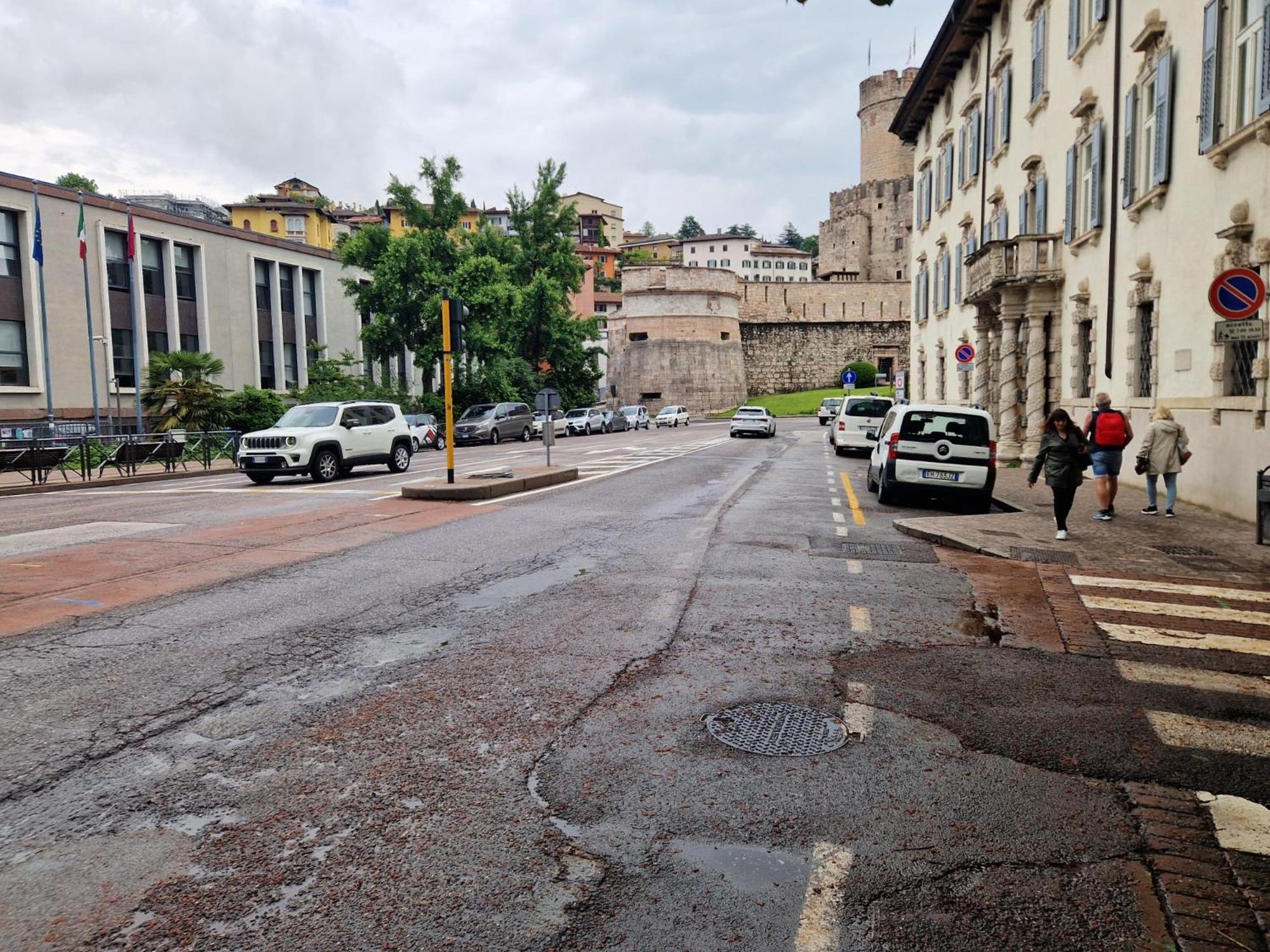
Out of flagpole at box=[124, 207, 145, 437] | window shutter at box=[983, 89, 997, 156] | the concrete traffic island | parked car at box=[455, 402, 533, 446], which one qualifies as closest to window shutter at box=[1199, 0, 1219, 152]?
the concrete traffic island

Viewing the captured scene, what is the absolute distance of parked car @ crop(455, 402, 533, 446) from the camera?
132 ft

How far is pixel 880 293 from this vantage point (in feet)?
285

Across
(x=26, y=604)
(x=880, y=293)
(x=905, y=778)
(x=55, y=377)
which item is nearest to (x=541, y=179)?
(x=55, y=377)

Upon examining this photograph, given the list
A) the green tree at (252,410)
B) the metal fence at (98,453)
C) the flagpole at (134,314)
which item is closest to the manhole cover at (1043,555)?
the metal fence at (98,453)

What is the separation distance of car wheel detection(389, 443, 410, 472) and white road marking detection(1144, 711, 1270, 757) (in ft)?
64.3

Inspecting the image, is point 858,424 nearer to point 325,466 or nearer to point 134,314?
point 325,466

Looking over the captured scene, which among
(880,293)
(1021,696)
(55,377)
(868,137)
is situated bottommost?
(1021,696)

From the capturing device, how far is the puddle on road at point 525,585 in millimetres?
7465

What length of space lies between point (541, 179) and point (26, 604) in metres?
51.3

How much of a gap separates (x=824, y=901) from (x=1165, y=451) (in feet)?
40.0

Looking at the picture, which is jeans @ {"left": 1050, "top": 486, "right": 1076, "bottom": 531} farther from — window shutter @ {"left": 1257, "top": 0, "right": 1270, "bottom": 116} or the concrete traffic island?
the concrete traffic island

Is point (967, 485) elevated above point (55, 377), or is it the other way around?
point (55, 377)

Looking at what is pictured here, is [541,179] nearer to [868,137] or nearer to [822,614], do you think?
[868,137]

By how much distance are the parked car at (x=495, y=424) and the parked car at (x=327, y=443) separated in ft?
55.4
